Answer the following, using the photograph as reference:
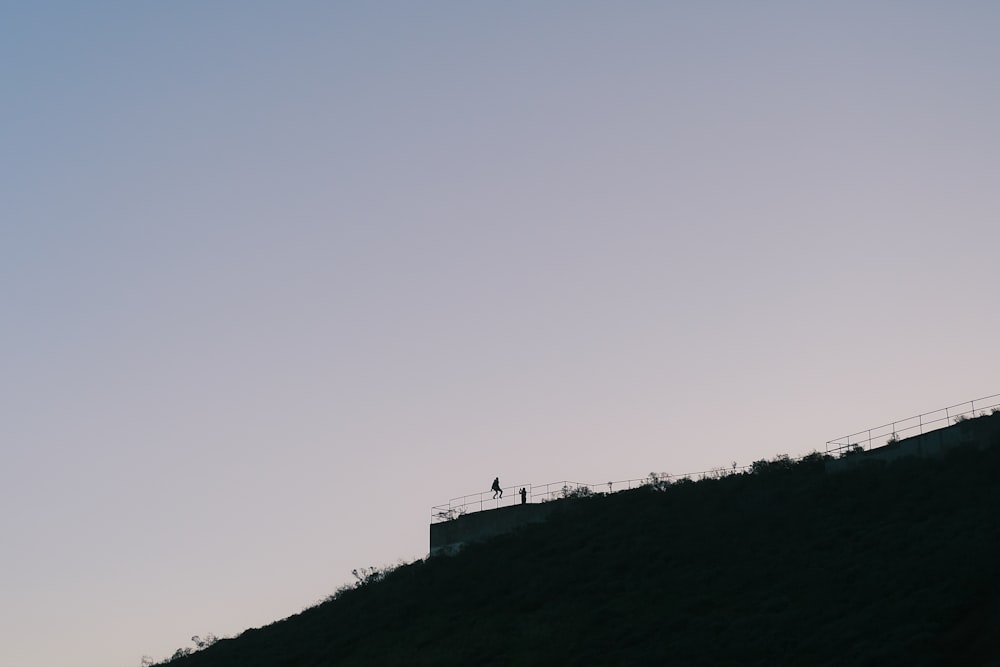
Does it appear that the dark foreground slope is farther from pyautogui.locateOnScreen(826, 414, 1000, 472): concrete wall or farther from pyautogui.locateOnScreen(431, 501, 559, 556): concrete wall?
pyautogui.locateOnScreen(431, 501, 559, 556): concrete wall

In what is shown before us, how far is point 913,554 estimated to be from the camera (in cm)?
3494

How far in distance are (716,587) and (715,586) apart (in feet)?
0.41

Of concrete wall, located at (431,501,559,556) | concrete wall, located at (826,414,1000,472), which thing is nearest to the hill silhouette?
concrete wall, located at (826,414,1000,472)

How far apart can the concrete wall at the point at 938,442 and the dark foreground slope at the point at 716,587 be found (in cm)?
84

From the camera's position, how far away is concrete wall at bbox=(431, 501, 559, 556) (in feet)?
179

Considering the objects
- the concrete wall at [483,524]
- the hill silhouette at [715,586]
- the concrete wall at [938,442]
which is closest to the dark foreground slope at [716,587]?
the hill silhouette at [715,586]

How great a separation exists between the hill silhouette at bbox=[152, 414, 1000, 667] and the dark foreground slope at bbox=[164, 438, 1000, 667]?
8cm

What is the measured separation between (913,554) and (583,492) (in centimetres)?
2223

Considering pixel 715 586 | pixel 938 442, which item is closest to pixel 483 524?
pixel 715 586

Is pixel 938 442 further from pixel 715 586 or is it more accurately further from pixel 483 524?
pixel 483 524

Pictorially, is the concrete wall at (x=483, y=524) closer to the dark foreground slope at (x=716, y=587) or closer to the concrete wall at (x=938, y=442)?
the dark foreground slope at (x=716, y=587)

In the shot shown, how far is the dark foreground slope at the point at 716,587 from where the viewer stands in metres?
30.7

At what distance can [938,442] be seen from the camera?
144ft

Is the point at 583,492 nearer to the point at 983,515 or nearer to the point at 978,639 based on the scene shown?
the point at 983,515
